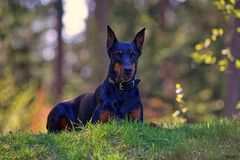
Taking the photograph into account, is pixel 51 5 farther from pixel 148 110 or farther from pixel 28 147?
pixel 28 147

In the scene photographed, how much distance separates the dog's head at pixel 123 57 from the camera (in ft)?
26.7

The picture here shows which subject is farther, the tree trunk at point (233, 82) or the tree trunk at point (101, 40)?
the tree trunk at point (101, 40)

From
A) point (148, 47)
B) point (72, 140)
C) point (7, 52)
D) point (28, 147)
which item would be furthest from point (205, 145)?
point (148, 47)

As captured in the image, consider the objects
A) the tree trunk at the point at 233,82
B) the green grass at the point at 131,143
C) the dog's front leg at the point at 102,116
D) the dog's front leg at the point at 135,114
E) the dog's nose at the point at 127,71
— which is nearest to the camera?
the green grass at the point at 131,143

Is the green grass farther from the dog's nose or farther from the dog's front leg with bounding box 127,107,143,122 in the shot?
the dog's nose

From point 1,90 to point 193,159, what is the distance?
12577 mm

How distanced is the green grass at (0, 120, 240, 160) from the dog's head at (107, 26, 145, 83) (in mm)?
866

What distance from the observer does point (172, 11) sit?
27969 mm

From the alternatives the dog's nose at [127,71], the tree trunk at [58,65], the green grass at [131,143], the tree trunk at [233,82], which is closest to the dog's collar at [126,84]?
the dog's nose at [127,71]

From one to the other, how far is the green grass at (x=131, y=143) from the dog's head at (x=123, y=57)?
866mm

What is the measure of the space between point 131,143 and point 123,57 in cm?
165

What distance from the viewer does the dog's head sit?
321 inches

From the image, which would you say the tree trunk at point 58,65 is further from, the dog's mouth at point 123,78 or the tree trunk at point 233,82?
the dog's mouth at point 123,78

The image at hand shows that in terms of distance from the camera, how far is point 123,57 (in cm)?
825
